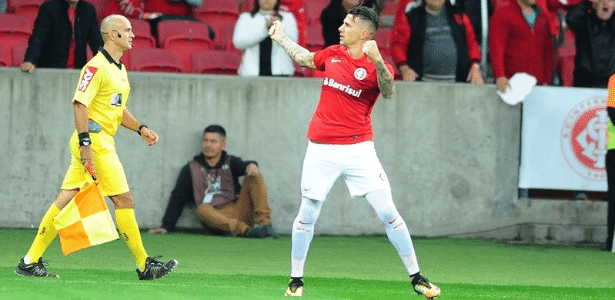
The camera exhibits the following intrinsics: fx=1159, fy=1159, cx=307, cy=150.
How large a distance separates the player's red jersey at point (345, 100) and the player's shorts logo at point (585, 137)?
5.78 meters

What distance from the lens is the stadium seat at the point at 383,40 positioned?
14555 millimetres

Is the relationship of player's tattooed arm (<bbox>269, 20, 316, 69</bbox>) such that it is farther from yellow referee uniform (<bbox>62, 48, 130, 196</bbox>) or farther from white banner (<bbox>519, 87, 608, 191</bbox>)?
white banner (<bbox>519, 87, 608, 191</bbox>)

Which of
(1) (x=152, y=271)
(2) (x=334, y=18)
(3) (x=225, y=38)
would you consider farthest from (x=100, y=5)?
(1) (x=152, y=271)

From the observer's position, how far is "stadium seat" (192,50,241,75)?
1401 centimetres

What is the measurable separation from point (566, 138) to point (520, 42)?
1233 mm

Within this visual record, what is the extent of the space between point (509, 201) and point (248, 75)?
337 centimetres

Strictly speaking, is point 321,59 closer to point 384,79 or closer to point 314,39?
point 384,79

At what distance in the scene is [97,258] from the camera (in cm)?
1051

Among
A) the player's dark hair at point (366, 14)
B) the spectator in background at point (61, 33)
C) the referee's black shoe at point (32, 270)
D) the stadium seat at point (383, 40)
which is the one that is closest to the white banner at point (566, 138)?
the stadium seat at point (383, 40)

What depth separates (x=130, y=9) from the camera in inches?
555

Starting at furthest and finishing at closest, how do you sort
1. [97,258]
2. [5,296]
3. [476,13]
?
[476,13], [97,258], [5,296]

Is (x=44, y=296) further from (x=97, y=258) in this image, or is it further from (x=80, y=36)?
(x=80, y=36)

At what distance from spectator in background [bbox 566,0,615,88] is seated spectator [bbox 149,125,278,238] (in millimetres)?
4044

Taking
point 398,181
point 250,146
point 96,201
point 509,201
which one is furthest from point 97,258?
point 509,201
